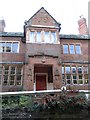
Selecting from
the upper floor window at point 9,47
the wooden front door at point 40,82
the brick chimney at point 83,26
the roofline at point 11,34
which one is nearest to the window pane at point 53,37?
the roofline at point 11,34

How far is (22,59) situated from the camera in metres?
19.1

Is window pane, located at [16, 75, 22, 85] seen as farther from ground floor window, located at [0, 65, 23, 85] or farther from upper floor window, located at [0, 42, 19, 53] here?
upper floor window, located at [0, 42, 19, 53]

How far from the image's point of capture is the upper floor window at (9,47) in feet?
64.1

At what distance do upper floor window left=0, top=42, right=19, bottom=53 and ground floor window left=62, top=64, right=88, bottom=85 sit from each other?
17.8 ft

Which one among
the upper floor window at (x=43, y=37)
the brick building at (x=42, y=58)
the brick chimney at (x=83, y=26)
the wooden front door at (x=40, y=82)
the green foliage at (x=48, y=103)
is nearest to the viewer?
the green foliage at (x=48, y=103)

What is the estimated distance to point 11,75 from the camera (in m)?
18.1

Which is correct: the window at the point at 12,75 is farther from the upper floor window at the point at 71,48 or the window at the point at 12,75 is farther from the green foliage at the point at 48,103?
the green foliage at the point at 48,103

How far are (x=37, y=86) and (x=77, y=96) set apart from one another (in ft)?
28.0

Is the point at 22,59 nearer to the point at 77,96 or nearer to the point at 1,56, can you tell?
the point at 1,56

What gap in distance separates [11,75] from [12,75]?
0.10 metres

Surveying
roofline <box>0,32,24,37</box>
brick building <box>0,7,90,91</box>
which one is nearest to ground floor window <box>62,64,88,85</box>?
brick building <box>0,7,90,91</box>

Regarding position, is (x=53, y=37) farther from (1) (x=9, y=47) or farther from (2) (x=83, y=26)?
(2) (x=83, y=26)

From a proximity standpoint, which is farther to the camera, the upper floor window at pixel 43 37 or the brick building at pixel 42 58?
the upper floor window at pixel 43 37

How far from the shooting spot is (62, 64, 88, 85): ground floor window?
18.9 metres
